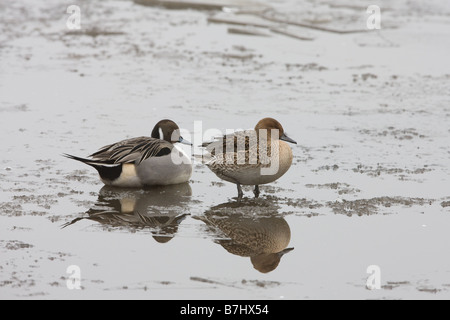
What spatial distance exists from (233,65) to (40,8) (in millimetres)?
5534

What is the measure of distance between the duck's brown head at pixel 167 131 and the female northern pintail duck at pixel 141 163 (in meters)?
0.16

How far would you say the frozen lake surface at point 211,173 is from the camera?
5395 mm

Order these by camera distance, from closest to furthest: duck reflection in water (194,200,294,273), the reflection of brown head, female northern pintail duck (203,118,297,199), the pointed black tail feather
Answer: the reflection of brown head < duck reflection in water (194,200,294,273) < female northern pintail duck (203,118,297,199) < the pointed black tail feather

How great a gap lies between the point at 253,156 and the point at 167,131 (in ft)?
3.89

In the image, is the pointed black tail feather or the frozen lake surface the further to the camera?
the pointed black tail feather

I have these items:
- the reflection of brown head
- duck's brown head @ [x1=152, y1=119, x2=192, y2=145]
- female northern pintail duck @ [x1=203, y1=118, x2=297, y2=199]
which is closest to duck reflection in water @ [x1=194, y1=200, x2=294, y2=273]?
the reflection of brown head

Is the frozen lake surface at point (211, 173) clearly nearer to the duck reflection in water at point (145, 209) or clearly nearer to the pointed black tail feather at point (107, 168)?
the duck reflection in water at point (145, 209)

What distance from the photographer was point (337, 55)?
12.6m

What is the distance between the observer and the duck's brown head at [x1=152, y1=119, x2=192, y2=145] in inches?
304

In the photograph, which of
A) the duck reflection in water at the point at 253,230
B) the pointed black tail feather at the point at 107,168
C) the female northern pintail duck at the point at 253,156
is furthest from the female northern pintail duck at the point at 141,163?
the duck reflection in water at the point at 253,230

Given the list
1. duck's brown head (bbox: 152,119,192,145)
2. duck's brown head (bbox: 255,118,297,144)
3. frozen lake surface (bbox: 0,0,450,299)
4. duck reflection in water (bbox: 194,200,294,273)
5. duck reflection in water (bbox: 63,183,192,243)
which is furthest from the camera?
duck's brown head (bbox: 152,119,192,145)

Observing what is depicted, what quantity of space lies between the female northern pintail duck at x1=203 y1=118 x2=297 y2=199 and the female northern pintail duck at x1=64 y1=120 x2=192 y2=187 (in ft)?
1.43

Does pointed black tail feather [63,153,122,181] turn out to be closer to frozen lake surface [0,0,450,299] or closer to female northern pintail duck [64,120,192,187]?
female northern pintail duck [64,120,192,187]
